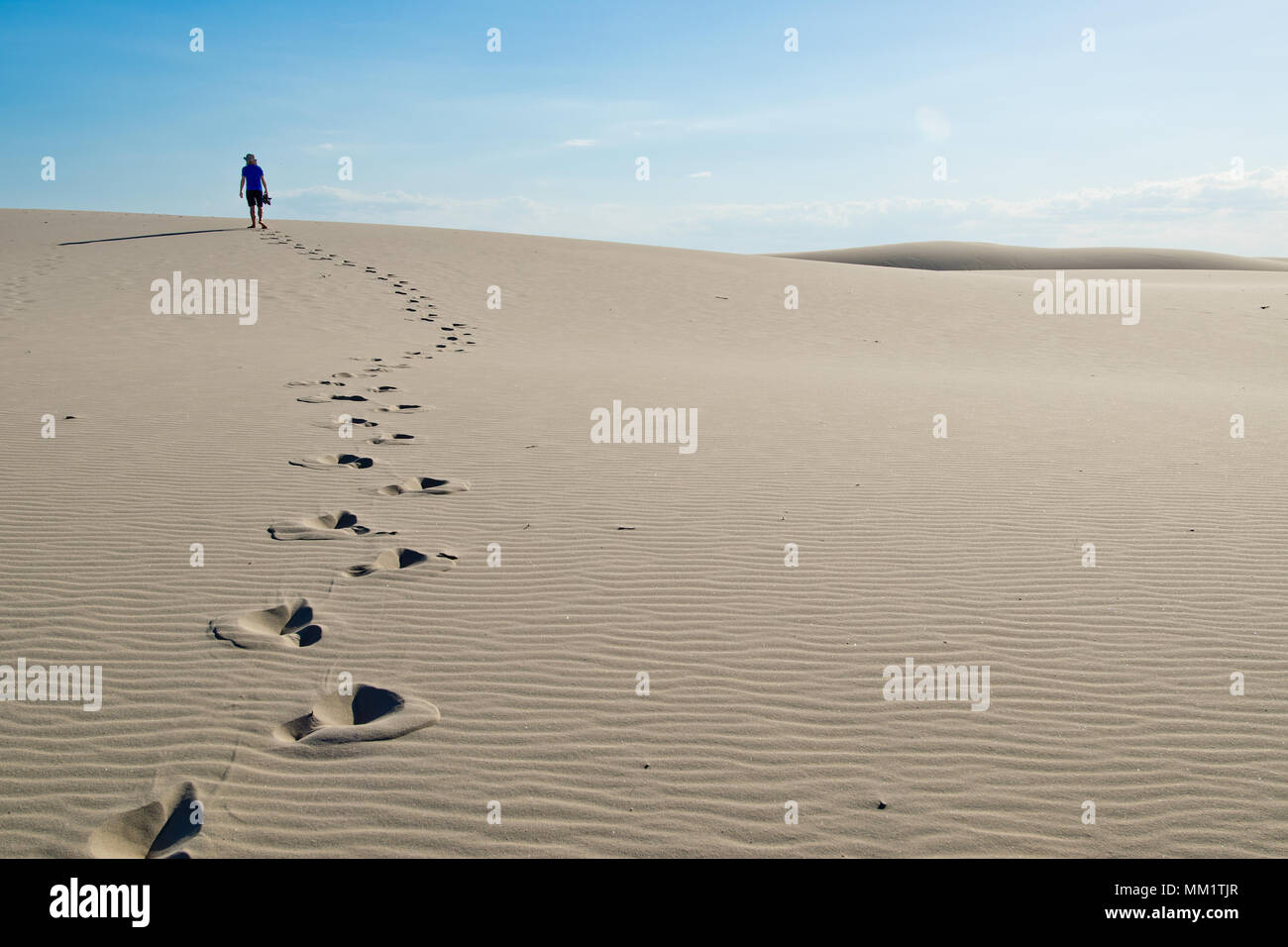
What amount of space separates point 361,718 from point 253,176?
2373cm

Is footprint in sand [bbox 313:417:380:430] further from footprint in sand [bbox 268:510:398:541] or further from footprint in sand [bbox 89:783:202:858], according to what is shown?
footprint in sand [bbox 89:783:202:858]

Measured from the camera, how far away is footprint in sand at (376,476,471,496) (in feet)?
21.7

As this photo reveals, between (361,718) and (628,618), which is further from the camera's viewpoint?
(628,618)

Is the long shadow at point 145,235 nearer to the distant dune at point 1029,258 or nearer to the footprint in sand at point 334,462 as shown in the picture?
the footprint in sand at point 334,462

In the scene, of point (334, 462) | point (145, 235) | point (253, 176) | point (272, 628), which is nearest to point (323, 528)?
point (272, 628)

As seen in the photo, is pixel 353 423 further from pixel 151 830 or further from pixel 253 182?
pixel 253 182

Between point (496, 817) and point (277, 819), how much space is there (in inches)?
30.5

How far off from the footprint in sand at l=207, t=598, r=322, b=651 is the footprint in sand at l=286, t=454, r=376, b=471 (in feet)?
9.28

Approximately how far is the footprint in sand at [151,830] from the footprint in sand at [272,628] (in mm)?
1145

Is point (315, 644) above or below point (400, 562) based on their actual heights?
below

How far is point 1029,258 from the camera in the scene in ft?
259

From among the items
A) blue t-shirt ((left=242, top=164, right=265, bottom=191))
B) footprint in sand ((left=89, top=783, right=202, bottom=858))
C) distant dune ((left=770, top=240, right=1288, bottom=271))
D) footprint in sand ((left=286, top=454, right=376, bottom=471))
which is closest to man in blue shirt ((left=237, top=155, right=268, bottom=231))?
blue t-shirt ((left=242, top=164, right=265, bottom=191))

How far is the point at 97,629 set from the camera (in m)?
4.23
